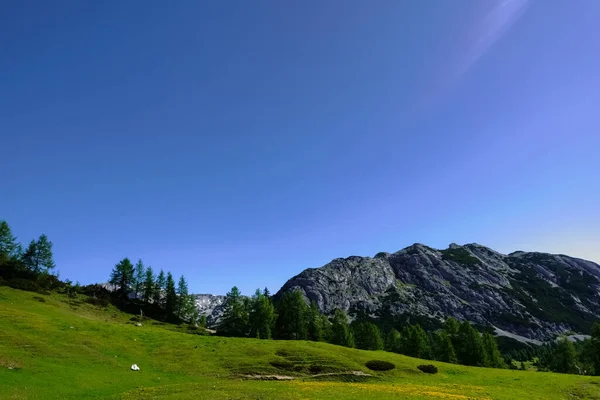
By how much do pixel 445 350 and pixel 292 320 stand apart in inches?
1910

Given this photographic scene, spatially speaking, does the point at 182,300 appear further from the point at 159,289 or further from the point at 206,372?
the point at 206,372

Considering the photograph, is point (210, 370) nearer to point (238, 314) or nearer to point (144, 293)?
point (238, 314)

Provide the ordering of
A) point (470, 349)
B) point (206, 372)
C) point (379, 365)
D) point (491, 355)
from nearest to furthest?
point (206, 372), point (379, 365), point (470, 349), point (491, 355)

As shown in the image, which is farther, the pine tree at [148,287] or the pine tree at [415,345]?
the pine tree at [148,287]

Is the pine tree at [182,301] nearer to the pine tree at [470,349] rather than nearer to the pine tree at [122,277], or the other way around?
the pine tree at [122,277]

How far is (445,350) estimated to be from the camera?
98.1m

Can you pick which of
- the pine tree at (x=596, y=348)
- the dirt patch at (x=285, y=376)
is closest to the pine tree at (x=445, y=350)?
the pine tree at (x=596, y=348)

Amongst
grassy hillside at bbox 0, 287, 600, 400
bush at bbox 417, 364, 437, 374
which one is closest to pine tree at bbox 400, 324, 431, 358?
grassy hillside at bbox 0, 287, 600, 400

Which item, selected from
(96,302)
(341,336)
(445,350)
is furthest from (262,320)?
(445,350)

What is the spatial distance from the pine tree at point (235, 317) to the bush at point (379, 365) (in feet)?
238

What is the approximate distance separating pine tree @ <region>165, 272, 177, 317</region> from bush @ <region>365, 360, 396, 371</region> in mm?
99793

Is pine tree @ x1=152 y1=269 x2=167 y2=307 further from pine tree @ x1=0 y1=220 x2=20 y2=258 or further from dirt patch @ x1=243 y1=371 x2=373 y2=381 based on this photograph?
dirt patch @ x1=243 y1=371 x2=373 y2=381

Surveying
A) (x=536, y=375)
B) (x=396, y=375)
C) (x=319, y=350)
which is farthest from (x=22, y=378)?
(x=536, y=375)

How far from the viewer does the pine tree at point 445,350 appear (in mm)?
96562
